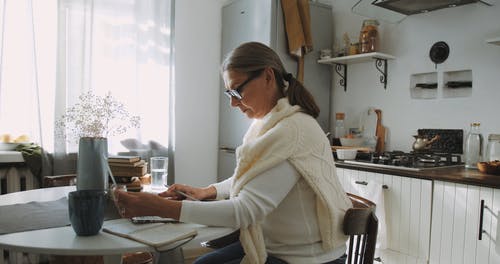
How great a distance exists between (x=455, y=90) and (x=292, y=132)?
1.82 metres

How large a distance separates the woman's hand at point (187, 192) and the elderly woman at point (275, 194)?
11 mm

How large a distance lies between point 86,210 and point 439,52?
7.85ft

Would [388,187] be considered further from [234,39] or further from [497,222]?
[234,39]

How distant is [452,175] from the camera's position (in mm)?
1946

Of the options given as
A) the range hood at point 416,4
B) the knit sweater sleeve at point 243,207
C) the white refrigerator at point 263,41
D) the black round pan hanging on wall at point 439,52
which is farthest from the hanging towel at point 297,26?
the knit sweater sleeve at point 243,207

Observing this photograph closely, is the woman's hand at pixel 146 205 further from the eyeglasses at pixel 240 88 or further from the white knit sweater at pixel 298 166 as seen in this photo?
the eyeglasses at pixel 240 88

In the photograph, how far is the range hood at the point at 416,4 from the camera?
2.30 m

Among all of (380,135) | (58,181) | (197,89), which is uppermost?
(197,89)

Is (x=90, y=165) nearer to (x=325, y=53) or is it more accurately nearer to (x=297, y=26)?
(x=297, y=26)

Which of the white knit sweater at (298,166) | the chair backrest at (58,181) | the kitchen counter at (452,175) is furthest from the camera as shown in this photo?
the chair backrest at (58,181)

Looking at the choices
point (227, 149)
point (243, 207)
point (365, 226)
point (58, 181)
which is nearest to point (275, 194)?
point (243, 207)

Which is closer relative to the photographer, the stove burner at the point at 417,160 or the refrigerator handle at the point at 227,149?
the stove burner at the point at 417,160

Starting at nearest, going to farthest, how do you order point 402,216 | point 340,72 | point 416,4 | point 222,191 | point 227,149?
1. point 222,191
2. point 402,216
3. point 416,4
4. point 340,72
5. point 227,149

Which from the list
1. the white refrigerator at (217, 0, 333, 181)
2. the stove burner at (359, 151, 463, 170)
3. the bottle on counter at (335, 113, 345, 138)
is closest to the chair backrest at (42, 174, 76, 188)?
the white refrigerator at (217, 0, 333, 181)
